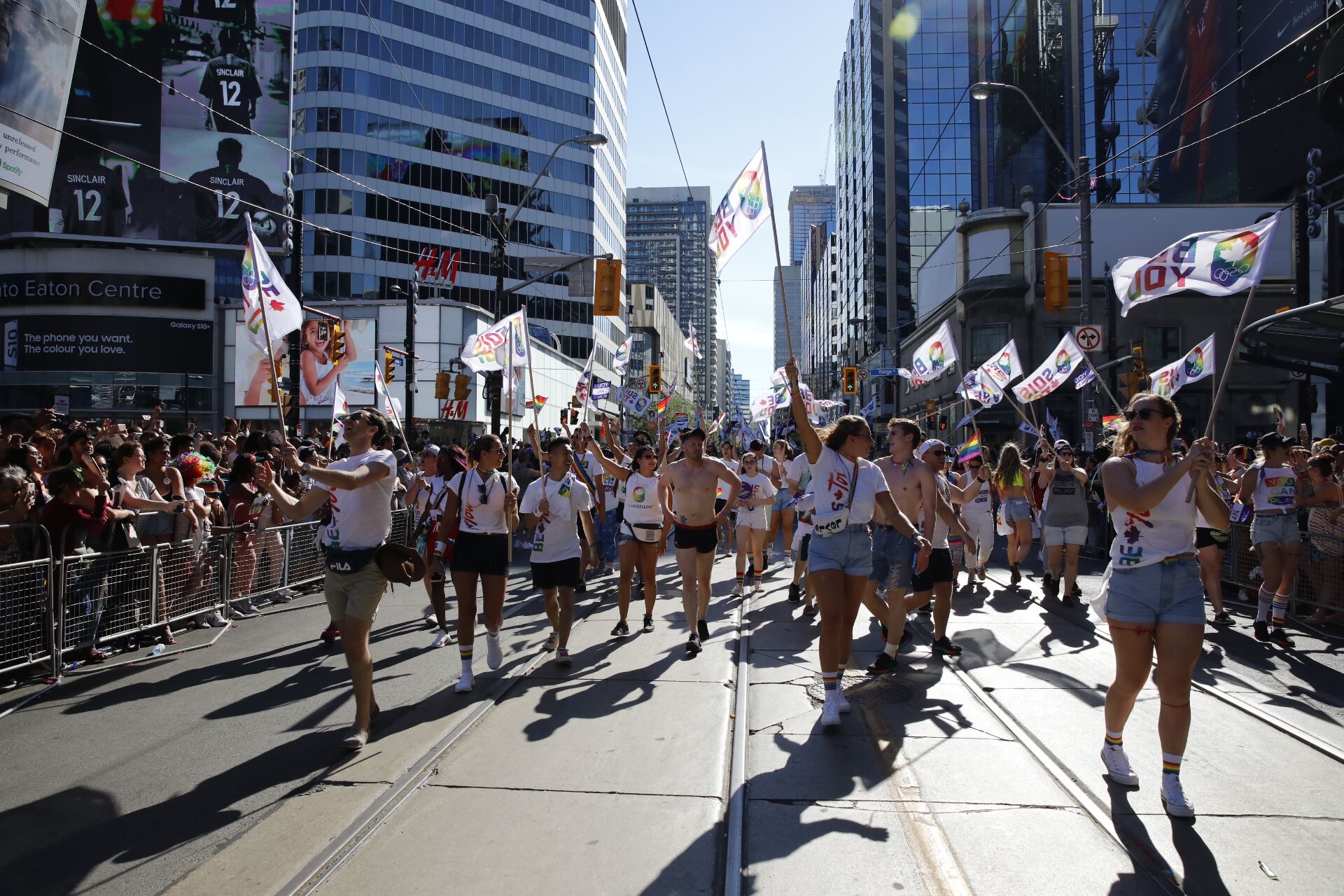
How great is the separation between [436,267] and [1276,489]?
4681 cm

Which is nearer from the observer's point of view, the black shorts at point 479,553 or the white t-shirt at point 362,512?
the white t-shirt at point 362,512

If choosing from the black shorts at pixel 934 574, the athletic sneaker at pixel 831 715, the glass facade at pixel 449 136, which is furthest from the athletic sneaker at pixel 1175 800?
the glass facade at pixel 449 136

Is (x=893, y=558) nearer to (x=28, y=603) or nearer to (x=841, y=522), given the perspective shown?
(x=841, y=522)

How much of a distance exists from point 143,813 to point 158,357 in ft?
133

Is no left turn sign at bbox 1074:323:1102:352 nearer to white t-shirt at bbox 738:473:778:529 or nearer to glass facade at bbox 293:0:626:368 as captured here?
white t-shirt at bbox 738:473:778:529

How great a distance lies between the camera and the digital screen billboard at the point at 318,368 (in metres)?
16.8

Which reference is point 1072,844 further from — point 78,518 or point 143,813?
point 78,518

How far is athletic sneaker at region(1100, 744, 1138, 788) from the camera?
454 cm

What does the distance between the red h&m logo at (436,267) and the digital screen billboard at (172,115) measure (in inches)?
355

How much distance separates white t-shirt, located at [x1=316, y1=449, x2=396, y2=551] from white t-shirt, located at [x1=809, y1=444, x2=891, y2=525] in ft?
8.76

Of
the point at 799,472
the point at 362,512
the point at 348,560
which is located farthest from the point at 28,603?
the point at 799,472

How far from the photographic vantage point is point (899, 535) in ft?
23.6

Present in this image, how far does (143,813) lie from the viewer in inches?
169

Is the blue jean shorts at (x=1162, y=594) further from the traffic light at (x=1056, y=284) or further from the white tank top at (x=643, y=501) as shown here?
the traffic light at (x=1056, y=284)
